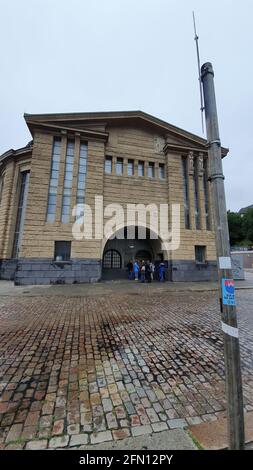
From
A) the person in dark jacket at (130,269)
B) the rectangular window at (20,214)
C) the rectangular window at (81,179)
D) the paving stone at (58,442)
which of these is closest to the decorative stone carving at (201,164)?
the rectangular window at (81,179)

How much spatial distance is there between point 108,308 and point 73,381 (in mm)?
4299

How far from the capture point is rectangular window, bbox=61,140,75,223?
14188 mm

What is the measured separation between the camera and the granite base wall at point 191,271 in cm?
1534

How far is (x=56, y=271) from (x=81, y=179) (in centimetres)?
732

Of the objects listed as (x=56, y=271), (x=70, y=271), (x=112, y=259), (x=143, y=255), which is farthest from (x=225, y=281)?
(x=143, y=255)

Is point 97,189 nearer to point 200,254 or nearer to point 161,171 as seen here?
point 161,171

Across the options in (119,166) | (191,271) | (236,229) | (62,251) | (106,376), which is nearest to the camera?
(106,376)

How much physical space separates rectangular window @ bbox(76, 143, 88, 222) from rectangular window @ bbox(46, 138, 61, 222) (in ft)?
5.51

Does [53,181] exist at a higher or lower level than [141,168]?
lower

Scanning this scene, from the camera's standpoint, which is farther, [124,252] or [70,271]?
[124,252]

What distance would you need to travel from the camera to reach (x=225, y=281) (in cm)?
189

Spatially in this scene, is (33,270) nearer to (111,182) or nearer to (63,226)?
(63,226)

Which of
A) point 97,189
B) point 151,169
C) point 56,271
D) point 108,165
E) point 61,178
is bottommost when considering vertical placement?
point 56,271

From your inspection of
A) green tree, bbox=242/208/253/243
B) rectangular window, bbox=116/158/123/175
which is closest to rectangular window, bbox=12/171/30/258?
rectangular window, bbox=116/158/123/175
